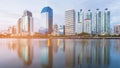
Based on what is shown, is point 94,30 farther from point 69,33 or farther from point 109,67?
point 109,67

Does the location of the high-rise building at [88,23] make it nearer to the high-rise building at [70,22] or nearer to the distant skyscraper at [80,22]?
the distant skyscraper at [80,22]

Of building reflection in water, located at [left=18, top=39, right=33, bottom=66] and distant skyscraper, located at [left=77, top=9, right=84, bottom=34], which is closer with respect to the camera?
building reflection in water, located at [left=18, top=39, right=33, bottom=66]

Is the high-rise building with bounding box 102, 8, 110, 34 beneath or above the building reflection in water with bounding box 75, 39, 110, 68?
above

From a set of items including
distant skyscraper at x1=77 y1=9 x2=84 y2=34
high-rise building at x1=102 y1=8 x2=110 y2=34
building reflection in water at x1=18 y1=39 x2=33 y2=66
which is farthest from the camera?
distant skyscraper at x1=77 y1=9 x2=84 y2=34

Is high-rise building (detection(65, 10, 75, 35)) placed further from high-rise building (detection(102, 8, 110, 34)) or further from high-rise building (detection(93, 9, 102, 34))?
high-rise building (detection(102, 8, 110, 34))

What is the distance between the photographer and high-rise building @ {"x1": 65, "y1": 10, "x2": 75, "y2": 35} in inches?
5143

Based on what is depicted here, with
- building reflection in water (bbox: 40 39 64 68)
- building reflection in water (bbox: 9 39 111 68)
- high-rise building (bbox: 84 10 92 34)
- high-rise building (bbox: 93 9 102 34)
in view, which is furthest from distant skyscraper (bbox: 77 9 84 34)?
building reflection in water (bbox: 9 39 111 68)

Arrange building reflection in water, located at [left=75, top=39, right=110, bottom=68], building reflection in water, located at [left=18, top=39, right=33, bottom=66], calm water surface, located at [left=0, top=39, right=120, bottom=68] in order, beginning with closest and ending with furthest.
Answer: calm water surface, located at [left=0, top=39, right=120, bottom=68] → building reflection in water, located at [left=75, top=39, right=110, bottom=68] → building reflection in water, located at [left=18, top=39, right=33, bottom=66]

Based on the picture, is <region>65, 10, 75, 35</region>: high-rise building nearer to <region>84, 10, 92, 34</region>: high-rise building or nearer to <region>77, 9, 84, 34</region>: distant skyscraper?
<region>77, 9, 84, 34</region>: distant skyscraper

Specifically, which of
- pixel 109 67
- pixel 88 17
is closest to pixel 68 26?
pixel 88 17

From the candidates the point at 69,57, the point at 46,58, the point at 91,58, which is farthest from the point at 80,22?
the point at 46,58

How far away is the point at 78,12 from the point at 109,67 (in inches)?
5573

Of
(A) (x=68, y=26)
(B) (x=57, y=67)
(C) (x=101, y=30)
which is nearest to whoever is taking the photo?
(B) (x=57, y=67)

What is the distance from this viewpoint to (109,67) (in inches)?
394
